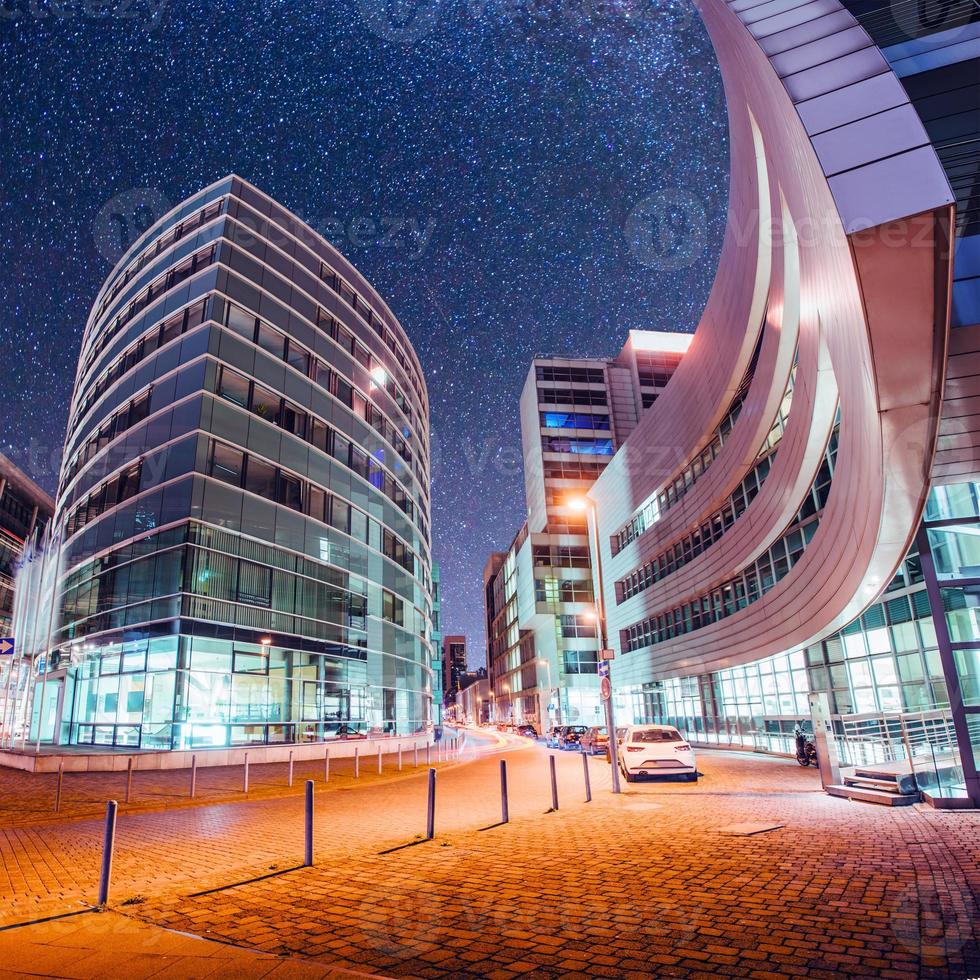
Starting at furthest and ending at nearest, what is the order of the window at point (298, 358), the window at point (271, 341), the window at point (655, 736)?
the window at point (298, 358), the window at point (271, 341), the window at point (655, 736)

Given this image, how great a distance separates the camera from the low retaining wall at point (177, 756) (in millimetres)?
20547

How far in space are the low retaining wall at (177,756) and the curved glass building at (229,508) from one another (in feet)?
2.98

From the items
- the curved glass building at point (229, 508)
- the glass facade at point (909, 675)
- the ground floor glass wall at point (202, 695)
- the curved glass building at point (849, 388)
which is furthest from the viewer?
the curved glass building at point (229, 508)

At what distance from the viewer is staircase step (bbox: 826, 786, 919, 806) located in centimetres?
1213

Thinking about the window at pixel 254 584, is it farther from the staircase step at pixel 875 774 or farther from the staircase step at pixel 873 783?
the staircase step at pixel 875 774

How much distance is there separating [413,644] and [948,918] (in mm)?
37499

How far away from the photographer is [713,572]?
32.2 metres

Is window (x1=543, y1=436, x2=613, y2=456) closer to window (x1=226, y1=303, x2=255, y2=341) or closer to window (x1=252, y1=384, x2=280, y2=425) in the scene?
window (x1=252, y1=384, x2=280, y2=425)

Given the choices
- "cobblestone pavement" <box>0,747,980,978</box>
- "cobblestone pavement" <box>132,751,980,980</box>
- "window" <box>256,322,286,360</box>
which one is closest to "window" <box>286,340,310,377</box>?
"window" <box>256,322,286,360</box>

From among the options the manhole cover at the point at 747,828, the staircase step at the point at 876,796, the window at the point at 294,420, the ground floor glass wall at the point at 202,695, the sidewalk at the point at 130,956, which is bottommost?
the staircase step at the point at 876,796

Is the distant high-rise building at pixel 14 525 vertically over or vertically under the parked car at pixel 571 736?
over

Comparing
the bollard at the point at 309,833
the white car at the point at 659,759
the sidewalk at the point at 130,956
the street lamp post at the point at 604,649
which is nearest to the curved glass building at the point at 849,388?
the white car at the point at 659,759

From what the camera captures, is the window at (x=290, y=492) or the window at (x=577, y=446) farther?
the window at (x=577, y=446)

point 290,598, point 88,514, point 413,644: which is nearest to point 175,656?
point 290,598
